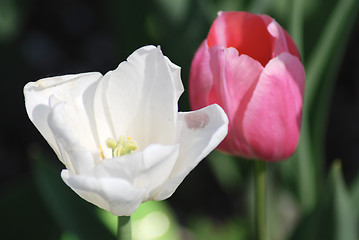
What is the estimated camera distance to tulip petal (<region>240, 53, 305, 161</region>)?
0.61 m

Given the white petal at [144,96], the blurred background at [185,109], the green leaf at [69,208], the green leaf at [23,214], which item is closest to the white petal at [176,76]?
the white petal at [144,96]

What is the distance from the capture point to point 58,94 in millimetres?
586

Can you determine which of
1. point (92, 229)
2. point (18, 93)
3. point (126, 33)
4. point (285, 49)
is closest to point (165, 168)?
point (285, 49)

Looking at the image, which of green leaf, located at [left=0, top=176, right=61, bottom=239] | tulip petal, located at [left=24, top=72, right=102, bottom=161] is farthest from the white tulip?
green leaf, located at [left=0, top=176, right=61, bottom=239]

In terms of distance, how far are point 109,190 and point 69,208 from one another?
Result: 0.45 meters

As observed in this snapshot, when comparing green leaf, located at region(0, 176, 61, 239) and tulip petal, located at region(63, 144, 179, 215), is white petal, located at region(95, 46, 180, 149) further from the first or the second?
green leaf, located at region(0, 176, 61, 239)

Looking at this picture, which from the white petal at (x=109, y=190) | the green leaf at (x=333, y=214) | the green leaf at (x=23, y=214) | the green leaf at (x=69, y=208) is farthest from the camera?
the green leaf at (x=23, y=214)

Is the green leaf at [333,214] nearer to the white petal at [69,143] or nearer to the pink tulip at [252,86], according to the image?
the pink tulip at [252,86]

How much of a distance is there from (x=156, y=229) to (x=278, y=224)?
15.9 inches

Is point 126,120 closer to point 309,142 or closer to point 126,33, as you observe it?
point 309,142

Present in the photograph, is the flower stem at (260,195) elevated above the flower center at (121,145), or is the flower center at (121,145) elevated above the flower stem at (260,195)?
the flower center at (121,145)

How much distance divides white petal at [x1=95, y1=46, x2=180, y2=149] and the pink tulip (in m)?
0.06

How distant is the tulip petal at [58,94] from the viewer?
1.79 ft

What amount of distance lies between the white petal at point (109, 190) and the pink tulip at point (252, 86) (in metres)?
0.17
